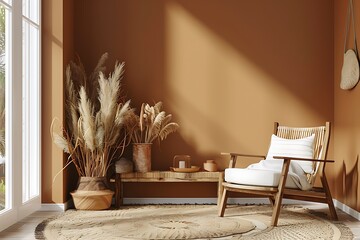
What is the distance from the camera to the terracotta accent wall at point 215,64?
5910mm

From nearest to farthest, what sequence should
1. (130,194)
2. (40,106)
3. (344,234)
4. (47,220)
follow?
(344,234), (47,220), (40,106), (130,194)

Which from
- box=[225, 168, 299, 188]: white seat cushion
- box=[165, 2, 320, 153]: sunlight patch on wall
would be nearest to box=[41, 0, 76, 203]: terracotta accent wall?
box=[165, 2, 320, 153]: sunlight patch on wall

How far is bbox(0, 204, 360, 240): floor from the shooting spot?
4.07 meters

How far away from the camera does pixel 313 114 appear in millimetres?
5934

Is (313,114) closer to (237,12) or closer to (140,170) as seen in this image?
→ (237,12)

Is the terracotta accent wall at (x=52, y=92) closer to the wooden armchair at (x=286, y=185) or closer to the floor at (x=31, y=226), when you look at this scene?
the floor at (x=31, y=226)

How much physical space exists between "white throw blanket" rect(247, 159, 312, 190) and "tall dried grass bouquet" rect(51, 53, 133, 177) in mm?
1454

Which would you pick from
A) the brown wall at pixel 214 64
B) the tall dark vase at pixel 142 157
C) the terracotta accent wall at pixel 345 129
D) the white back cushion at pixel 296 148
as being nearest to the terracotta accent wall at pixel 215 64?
the brown wall at pixel 214 64

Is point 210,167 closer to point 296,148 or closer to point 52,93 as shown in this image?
point 296,148

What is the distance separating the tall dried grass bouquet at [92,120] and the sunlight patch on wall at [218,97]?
0.67 meters

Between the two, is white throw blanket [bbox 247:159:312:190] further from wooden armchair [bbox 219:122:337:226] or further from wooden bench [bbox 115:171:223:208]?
wooden bench [bbox 115:171:223:208]

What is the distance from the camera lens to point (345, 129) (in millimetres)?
5484

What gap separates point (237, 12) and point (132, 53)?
122 centimetres

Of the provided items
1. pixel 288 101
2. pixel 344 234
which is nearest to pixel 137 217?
pixel 344 234
